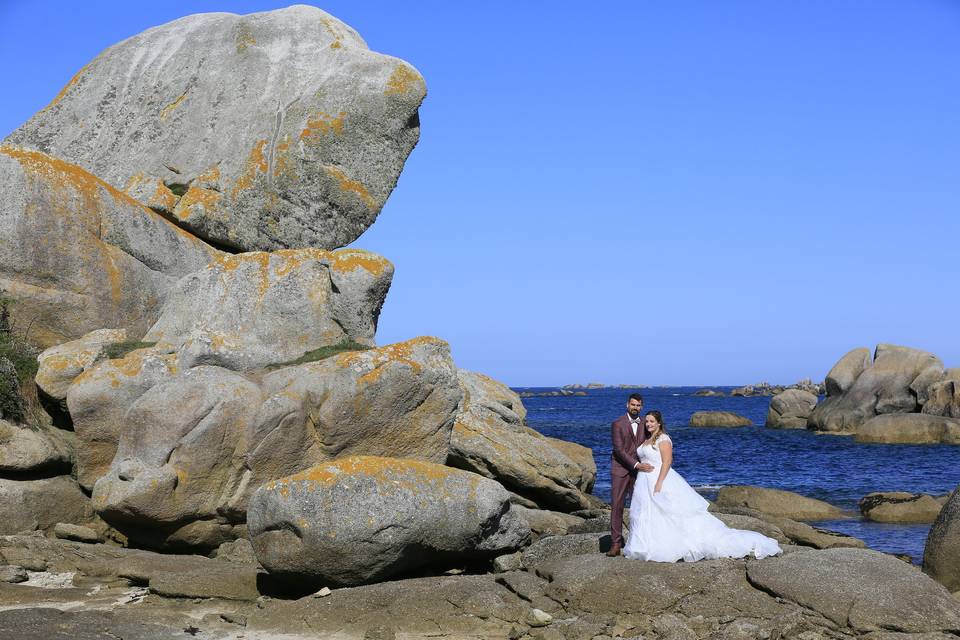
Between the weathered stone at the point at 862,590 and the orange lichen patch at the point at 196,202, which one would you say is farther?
the orange lichen patch at the point at 196,202

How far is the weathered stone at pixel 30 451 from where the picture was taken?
1723 centimetres

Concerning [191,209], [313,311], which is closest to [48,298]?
[191,209]

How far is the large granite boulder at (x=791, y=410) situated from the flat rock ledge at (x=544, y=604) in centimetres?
6353

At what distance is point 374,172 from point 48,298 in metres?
7.64

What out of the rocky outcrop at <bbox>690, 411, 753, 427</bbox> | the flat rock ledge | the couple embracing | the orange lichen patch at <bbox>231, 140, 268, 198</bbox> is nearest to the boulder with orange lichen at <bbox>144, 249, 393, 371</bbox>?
the orange lichen patch at <bbox>231, 140, 268, 198</bbox>

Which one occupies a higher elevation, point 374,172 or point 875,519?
point 374,172

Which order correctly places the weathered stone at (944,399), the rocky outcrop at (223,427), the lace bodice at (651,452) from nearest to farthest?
the lace bodice at (651,452)
the rocky outcrop at (223,427)
the weathered stone at (944,399)

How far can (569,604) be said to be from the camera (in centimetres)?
1323

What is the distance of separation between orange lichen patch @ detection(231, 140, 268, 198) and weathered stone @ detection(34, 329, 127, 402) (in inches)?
196

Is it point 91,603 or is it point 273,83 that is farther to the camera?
point 273,83

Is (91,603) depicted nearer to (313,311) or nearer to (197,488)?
(197,488)

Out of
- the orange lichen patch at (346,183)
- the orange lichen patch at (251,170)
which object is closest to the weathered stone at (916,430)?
the orange lichen patch at (346,183)

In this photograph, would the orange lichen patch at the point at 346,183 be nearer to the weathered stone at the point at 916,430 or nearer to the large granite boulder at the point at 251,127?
the large granite boulder at the point at 251,127

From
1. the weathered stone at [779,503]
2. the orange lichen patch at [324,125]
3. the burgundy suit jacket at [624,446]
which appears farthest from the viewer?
the weathered stone at [779,503]
